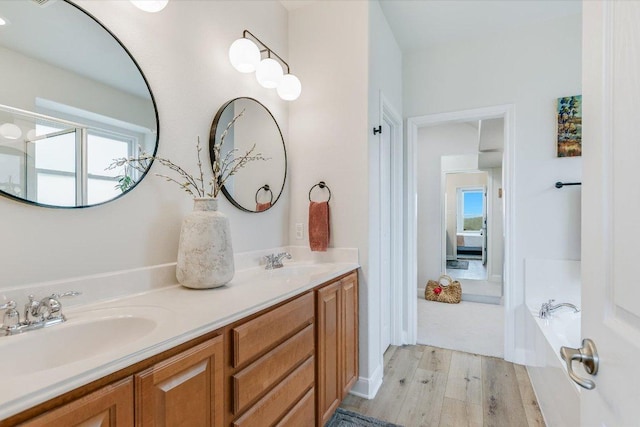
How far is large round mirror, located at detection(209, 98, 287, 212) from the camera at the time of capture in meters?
1.76

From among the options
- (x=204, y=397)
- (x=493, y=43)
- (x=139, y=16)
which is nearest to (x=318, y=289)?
(x=204, y=397)

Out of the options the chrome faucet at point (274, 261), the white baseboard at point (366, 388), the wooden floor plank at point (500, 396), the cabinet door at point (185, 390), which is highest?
the chrome faucet at point (274, 261)

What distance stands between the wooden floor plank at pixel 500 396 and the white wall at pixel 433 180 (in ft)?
6.48

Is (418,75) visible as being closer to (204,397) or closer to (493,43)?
(493,43)

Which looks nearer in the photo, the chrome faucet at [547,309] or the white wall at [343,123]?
the white wall at [343,123]

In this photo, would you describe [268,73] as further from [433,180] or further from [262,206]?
[433,180]

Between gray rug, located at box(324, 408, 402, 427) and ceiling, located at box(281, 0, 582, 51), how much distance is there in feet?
9.29

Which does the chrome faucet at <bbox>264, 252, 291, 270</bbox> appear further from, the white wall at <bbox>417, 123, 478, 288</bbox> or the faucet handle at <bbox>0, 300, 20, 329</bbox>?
the white wall at <bbox>417, 123, 478, 288</bbox>

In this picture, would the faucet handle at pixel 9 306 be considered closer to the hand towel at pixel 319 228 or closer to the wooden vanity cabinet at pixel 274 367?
the wooden vanity cabinet at pixel 274 367

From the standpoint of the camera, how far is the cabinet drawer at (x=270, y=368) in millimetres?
1057

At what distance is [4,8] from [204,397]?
1.37m

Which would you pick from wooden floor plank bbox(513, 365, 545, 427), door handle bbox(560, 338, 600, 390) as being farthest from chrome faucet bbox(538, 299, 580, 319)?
door handle bbox(560, 338, 600, 390)

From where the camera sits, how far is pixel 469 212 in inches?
189

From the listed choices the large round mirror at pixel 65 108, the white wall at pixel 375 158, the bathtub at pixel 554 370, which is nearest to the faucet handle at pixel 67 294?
the large round mirror at pixel 65 108
